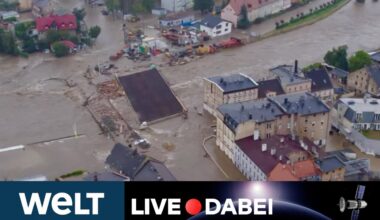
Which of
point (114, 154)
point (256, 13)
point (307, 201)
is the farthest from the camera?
point (256, 13)

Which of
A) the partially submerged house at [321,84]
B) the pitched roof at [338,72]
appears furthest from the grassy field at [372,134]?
the pitched roof at [338,72]

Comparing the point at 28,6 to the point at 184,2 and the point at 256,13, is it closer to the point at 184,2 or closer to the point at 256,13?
the point at 184,2

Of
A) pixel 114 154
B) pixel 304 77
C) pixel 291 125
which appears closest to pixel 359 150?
pixel 291 125

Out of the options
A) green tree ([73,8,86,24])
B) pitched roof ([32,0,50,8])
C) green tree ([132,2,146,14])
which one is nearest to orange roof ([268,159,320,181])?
green tree ([73,8,86,24])

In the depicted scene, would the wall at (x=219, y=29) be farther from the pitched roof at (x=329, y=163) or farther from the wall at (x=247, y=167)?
the pitched roof at (x=329, y=163)

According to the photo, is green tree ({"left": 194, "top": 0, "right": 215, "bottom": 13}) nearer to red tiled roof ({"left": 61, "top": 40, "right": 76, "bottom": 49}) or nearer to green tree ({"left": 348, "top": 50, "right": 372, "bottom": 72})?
red tiled roof ({"left": 61, "top": 40, "right": 76, "bottom": 49})
